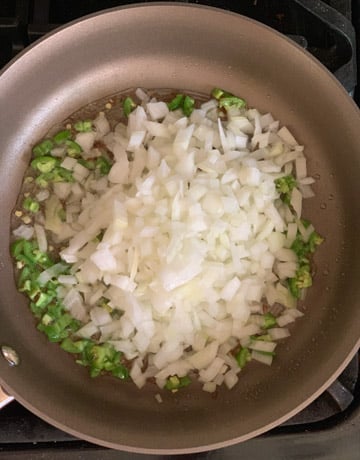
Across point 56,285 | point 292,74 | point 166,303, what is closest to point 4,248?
point 56,285

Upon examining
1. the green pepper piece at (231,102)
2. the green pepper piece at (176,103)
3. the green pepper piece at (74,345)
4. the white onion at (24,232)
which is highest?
the green pepper piece at (176,103)

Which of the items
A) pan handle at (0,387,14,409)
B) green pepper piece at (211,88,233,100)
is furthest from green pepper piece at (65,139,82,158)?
pan handle at (0,387,14,409)

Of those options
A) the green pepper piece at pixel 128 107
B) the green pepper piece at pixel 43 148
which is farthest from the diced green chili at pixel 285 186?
the green pepper piece at pixel 43 148

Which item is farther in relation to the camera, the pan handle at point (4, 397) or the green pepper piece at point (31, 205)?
the green pepper piece at point (31, 205)

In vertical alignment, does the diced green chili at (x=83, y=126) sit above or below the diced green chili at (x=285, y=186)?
above

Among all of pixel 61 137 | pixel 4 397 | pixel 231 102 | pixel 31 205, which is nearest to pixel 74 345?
pixel 4 397

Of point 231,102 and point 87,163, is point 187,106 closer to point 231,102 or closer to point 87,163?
point 231,102

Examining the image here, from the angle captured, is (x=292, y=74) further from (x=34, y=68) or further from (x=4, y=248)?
(x=4, y=248)

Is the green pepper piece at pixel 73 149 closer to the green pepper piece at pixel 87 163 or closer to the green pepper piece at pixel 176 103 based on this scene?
the green pepper piece at pixel 87 163
